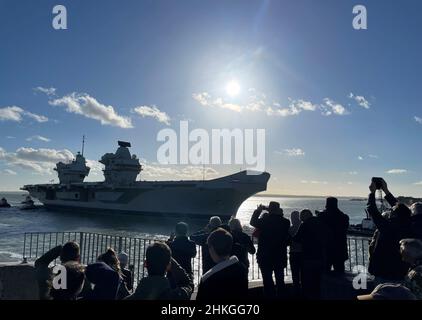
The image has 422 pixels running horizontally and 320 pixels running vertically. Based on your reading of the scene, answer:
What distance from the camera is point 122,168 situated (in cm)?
5975

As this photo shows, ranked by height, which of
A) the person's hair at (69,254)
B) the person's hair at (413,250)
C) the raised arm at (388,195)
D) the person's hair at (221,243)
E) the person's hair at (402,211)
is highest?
the raised arm at (388,195)

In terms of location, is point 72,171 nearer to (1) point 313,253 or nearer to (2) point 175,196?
(2) point 175,196

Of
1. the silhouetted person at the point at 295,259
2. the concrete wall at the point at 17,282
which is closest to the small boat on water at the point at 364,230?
the silhouetted person at the point at 295,259

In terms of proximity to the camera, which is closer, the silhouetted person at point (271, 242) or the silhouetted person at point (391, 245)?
the silhouetted person at point (391, 245)

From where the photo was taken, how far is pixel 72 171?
73.6 meters

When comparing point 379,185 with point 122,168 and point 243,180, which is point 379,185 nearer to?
point 243,180

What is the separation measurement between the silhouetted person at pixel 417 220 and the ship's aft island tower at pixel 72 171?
3035 inches

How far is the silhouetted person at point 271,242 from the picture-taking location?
18.0ft

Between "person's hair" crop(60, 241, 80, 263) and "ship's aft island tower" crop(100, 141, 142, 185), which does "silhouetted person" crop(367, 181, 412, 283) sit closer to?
"person's hair" crop(60, 241, 80, 263)

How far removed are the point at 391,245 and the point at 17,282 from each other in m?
5.32

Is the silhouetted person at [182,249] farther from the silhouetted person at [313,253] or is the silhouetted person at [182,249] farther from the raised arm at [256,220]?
the silhouetted person at [313,253]

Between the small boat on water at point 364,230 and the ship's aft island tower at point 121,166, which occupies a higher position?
the ship's aft island tower at point 121,166
